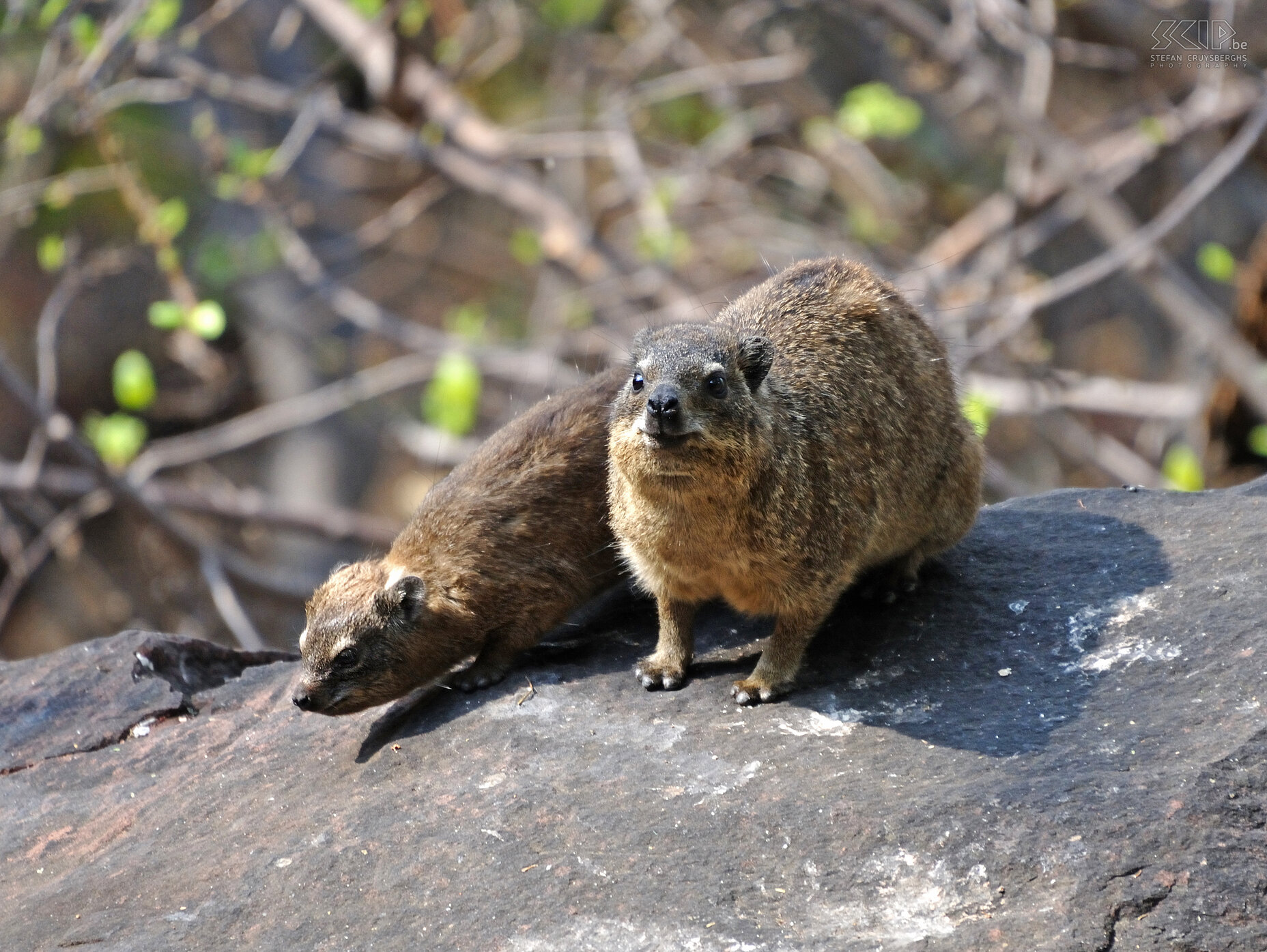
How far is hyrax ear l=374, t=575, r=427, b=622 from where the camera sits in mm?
5051

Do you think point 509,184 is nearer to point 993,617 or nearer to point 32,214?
point 32,214

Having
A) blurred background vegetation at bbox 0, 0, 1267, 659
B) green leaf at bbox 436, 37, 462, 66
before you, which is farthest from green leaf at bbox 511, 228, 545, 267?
green leaf at bbox 436, 37, 462, 66

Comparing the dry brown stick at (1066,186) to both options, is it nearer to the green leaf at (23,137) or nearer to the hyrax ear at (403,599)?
the hyrax ear at (403,599)

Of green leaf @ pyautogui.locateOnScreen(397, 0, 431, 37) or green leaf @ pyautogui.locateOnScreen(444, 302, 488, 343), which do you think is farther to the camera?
green leaf @ pyautogui.locateOnScreen(444, 302, 488, 343)

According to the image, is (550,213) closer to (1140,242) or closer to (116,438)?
(116,438)

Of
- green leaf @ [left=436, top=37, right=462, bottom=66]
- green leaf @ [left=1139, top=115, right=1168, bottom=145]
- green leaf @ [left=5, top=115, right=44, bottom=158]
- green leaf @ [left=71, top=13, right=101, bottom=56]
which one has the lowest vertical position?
green leaf @ [left=1139, top=115, right=1168, bottom=145]

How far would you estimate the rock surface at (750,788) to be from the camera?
138 inches

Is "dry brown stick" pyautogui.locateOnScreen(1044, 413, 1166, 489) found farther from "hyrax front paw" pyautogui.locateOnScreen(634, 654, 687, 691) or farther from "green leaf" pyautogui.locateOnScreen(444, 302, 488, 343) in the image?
"hyrax front paw" pyautogui.locateOnScreen(634, 654, 687, 691)

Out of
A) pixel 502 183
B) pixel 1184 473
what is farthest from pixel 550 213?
pixel 1184 473

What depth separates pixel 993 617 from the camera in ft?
15.5

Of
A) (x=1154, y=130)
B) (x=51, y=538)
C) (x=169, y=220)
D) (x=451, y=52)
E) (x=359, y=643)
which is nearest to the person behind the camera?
(x=359, y=643)

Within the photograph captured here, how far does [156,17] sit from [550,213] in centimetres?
324

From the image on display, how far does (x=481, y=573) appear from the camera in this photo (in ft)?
17.2

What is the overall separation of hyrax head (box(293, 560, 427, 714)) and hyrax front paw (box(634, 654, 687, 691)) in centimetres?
92
